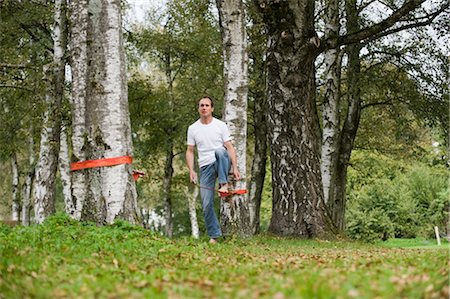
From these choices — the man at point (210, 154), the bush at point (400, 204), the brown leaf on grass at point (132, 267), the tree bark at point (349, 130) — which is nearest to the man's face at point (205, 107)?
the man at point (210, 154)

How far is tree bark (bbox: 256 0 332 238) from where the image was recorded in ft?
50.8

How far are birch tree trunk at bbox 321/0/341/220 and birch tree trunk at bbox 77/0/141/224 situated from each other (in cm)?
1285

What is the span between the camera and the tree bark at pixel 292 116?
1547 centimetres

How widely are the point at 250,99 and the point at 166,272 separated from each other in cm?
2572

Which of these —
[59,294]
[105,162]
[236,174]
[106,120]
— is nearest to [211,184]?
[236,174]

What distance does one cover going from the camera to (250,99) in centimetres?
3167

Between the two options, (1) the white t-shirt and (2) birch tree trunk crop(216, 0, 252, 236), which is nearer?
(1) the white t-shirt

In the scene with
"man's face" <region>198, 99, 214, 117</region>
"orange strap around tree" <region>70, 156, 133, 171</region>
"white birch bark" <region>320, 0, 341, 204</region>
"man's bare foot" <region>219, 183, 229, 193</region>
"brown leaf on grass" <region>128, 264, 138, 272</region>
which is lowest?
"brown leaf on grass" <region>128, 264, 138, 272</region>

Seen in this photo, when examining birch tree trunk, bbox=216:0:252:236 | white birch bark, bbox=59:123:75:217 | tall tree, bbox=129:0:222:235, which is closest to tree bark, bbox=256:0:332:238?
birch tree trunk, bbox=216:0:252:236

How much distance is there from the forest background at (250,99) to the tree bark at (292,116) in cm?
311

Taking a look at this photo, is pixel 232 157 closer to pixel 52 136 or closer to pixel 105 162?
pixel 105 162

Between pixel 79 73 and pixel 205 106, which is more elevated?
pixel 79 73

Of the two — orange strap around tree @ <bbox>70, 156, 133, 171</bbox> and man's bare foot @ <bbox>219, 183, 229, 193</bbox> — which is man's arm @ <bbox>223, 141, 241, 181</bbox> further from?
orange strap around tree @ <bbox>70, 156, 133, 171</bbox>

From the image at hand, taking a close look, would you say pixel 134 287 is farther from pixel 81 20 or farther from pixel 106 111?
pixel 81 20
